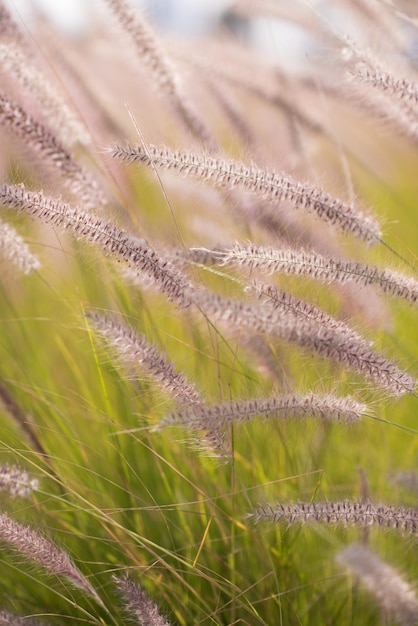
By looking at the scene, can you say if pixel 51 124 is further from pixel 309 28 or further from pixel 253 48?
pixel 253 48

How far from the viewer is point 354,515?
97 cm

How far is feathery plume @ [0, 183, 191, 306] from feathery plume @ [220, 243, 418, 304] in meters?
0.08

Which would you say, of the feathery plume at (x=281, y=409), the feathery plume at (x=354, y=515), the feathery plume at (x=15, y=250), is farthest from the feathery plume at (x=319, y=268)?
the feathery plume at (x=15, y=250)

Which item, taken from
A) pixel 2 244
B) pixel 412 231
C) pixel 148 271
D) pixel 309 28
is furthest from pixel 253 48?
pixel 148 271

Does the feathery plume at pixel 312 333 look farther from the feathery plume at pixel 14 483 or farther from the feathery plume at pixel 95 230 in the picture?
the feathery plume at pixel 14 483

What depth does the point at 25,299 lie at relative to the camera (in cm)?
242

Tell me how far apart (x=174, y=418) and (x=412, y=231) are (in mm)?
1723

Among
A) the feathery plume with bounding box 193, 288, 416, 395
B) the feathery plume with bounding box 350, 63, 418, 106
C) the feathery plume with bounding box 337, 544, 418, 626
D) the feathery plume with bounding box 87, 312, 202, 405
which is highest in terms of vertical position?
the feathery plume with bounding box 350, 63, 418, 106

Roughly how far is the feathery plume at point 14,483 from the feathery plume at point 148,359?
232 millimetres

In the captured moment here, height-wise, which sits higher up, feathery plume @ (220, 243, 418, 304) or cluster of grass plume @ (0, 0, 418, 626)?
feathery plume @ (220, 243, 418, 304)

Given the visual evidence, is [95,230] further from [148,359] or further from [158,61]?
[158,61]

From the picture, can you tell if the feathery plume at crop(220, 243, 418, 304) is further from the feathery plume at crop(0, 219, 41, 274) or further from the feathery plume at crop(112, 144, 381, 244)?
the feathery plume at crop(0, 219, 41, 274)

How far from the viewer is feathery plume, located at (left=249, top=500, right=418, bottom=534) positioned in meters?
0.97

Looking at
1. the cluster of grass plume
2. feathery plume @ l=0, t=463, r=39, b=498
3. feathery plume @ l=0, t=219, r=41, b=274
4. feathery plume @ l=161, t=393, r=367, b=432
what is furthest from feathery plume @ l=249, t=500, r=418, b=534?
feathery plume @ l=0, t=219, r=41, b=274
